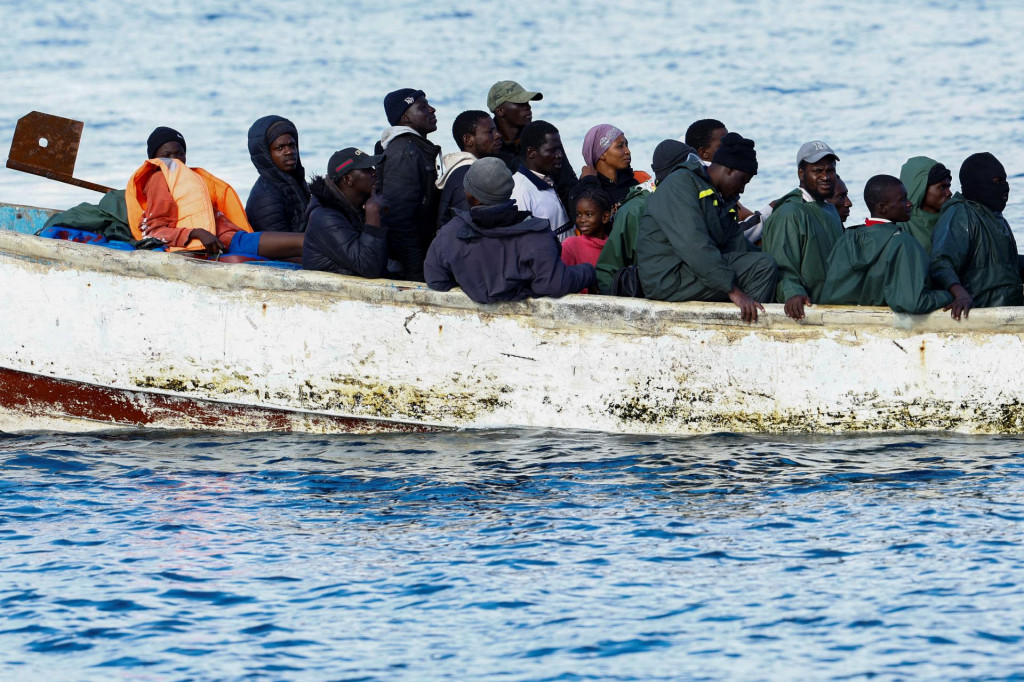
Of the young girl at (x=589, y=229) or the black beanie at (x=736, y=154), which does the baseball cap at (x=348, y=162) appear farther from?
the black beanie at (x=736, y=154)

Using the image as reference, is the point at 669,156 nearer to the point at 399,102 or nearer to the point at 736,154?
the point at 736,154

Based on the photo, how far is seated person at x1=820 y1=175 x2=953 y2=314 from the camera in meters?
7.33

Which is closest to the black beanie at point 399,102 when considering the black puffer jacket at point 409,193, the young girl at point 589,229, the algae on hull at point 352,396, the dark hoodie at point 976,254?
the black puffer jacket at point 409,193

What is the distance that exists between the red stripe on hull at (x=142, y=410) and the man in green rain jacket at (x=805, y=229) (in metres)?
2.25

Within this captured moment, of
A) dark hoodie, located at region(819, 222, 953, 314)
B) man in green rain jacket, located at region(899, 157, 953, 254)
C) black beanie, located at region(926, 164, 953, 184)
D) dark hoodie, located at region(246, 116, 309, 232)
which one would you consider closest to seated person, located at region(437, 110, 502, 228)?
dark hoodie, located at region(246, 116, 309, 232)

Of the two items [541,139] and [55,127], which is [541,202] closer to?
[541,139]

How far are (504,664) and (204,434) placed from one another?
375cm

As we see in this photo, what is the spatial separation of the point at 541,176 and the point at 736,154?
166 cm

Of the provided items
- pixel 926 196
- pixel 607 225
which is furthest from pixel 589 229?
pixel 926 196

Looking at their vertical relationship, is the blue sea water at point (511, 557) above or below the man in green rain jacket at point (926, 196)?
below

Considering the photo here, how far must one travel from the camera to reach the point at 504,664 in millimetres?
5027

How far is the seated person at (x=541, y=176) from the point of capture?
8211 millimetres

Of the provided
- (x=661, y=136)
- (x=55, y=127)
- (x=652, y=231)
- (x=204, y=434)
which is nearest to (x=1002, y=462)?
(x=652, y=231)

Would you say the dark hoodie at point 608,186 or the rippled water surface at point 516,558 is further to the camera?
the dark hoodie at point 608,186
